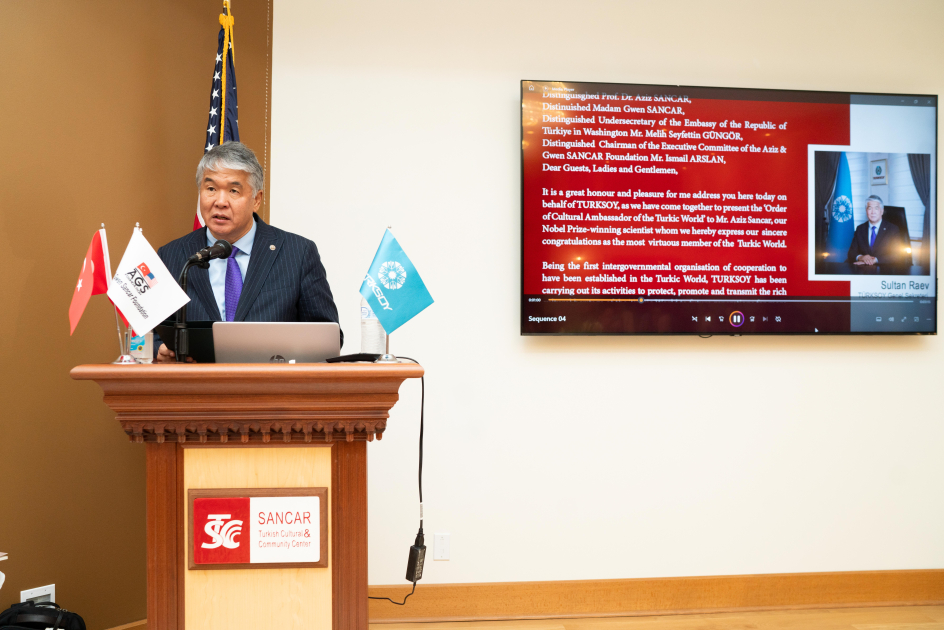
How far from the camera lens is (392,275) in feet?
5.31

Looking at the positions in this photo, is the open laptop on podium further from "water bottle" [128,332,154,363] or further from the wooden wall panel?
the wooden wall panel

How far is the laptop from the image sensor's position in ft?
4.56

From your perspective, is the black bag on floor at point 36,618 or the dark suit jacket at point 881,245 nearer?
the black bag on floor at point 36,618

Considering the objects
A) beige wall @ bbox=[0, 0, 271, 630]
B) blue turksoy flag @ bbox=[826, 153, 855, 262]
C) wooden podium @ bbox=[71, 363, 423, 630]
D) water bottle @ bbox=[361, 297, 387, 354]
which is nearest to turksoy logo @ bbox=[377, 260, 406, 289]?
water bottle @ bbox=[361, 297, 387, 354]

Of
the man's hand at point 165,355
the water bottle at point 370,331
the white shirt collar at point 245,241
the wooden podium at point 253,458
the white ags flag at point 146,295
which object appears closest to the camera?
the wooden podium at point 253,458

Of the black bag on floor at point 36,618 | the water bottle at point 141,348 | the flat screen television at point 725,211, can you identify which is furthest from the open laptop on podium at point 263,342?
the flat screen television at point 725,211

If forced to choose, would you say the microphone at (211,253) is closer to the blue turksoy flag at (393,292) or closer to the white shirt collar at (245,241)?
the blue turksoy flag at (393,292)

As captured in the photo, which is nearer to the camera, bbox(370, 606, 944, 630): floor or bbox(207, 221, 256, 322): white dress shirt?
bbox(207, 221, 256, 322): white dress shirt

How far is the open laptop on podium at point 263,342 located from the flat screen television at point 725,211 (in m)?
1.47

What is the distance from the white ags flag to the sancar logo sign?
0.41 metres

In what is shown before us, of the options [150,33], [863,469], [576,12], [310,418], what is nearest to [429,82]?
[576,12]

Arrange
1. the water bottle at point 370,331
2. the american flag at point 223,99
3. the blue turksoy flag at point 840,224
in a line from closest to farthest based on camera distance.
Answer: the water bottle at point 370,331
the american flag at point 223,99
the blue turksoy flag at point 840,224

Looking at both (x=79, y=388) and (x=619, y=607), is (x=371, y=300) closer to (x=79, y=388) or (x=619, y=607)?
(x=79, y=388)

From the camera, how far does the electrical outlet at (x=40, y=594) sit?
85.4 inches
